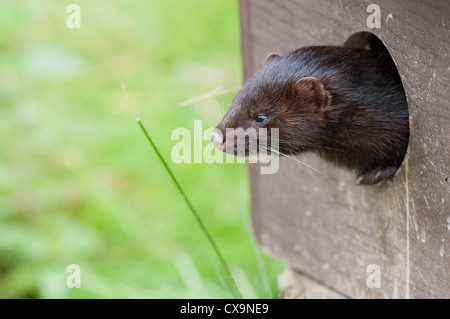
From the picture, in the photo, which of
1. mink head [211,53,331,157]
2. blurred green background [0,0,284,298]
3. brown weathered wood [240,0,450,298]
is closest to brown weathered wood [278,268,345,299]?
brown weathered wood [240,0,450,298]

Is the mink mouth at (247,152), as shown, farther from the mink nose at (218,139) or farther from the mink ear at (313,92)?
the mink ear at (313,92)

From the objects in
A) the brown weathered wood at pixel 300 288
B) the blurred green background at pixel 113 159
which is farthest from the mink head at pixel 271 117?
the blurred green background at pixel 113 159

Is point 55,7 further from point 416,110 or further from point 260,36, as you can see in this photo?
point 416,110

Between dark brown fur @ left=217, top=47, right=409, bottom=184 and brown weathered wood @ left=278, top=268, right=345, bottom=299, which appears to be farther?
brown weathered wood @ left=278, top=268, right=345, bottom=299

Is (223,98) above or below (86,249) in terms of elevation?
above

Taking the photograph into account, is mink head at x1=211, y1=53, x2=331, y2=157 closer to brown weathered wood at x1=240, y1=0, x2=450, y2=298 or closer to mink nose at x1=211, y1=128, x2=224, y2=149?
mink nose at x1=211, y1=128, x2=224, y2=149

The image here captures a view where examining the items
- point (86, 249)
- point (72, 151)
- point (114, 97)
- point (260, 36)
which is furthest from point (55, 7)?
point (260, 36)

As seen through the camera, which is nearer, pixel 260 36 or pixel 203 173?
pixel 260 36
